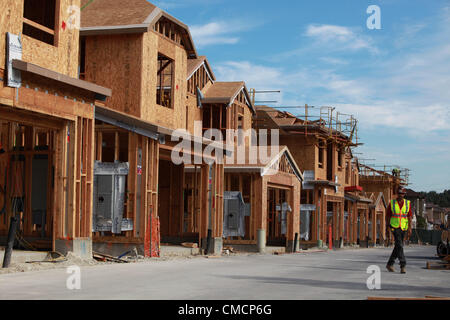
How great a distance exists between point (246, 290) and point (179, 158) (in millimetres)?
15293

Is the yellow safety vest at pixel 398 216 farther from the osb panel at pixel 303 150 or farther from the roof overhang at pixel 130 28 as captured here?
the osb panel at pixel 303 150

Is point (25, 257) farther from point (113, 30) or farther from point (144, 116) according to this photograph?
point (113, 30)

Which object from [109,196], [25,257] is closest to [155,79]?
[109,196]

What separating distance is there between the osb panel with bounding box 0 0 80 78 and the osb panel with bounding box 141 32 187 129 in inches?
210

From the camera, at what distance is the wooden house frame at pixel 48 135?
16219 mm

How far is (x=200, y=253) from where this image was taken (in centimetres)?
2642

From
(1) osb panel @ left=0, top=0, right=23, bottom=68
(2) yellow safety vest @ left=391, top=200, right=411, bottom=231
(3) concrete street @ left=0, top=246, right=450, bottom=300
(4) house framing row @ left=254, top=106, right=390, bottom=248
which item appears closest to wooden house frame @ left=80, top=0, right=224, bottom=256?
(1) osb panel @ left=0, top=0, right=23, bottom=68

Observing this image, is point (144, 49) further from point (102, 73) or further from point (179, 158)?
point (179, 158)

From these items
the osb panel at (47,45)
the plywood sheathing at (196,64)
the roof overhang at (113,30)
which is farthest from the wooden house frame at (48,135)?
the plywood sheathing at (196,64)

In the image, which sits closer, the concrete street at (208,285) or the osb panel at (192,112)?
the concrete street at (208,285)

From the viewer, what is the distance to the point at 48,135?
2177cm

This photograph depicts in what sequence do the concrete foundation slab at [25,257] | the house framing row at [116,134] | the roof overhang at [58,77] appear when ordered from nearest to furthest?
the roof overhang at [58,77]
the concrete foundation slab at [25,257]
the house framing row at [116,134]

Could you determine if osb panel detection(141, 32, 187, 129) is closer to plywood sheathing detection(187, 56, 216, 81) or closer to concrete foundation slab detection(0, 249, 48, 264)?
plywood sheathing detection(187, 56, 216, 81)

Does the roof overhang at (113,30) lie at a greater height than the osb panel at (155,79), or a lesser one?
→ greater
